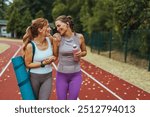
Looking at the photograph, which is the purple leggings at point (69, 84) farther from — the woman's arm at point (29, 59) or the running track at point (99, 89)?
the running track at point (99, 89)

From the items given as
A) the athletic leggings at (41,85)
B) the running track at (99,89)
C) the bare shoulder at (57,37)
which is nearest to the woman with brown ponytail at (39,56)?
the athletic leggings at (41,85)

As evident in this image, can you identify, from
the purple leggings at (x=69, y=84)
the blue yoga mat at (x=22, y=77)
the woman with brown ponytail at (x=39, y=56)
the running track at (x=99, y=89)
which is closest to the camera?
the blue yoga mat at (x=22, y=77)

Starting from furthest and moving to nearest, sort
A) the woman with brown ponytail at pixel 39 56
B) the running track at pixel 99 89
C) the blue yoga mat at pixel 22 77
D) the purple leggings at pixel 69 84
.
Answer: the running track at pixel 99 89 → the purple leggings at pixel 69 84 → the woman with brown ponytail at pixel 39 56 → the blue yoga mat at pixel 22 77

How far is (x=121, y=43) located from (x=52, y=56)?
22.6 meters

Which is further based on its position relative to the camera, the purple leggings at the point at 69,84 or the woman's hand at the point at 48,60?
the purple leggings at the point at 69,84

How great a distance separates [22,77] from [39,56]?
39 cm

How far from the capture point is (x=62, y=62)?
6.40 meters

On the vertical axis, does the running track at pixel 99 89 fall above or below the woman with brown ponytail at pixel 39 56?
below

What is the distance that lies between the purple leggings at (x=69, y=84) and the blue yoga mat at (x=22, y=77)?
0.69 meters

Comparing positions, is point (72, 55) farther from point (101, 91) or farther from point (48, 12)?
point (48, 12)

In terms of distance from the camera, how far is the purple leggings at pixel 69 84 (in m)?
6.46

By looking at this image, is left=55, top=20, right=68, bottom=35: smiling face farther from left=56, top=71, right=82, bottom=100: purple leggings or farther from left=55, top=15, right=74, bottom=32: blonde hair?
left=56, top=71, right=82, bottom=100: purple leggings

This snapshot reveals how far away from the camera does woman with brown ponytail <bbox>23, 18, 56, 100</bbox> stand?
5.97 m

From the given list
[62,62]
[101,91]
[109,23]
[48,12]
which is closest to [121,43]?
[109,23]
